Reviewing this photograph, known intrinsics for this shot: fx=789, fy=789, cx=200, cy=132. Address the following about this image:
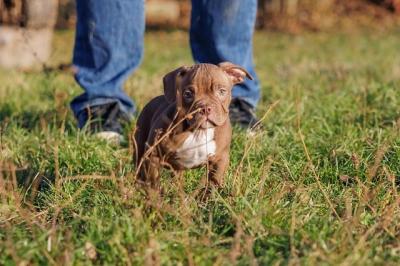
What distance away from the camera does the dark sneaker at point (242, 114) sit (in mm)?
4594

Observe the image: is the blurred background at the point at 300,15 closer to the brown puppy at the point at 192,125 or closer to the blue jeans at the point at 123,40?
the blue jeans at the point at 123,40

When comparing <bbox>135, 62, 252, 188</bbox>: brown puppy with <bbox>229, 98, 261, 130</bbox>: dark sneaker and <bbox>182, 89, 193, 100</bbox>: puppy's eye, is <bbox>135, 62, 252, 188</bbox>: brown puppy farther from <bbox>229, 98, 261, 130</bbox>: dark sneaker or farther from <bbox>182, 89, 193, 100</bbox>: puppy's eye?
<bbox>229, 98, 261, 130</bbox>: dark sneaker

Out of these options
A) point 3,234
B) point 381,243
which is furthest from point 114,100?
point 381,243

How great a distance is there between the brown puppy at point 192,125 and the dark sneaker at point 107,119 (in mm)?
1172

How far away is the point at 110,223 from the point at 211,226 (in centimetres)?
36

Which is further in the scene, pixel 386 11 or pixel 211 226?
pixel 386 11

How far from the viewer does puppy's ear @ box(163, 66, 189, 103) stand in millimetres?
3113

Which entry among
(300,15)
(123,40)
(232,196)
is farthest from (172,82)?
(300,15)

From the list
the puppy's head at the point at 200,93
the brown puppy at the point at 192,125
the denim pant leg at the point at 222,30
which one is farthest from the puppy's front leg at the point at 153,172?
the denim pant leg at the point at 222,30

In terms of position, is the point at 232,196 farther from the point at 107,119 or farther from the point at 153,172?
the point at 107,119

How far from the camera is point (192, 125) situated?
3064 millimetres

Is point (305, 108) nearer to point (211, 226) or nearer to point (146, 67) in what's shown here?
point (211, 226)

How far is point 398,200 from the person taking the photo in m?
2.90

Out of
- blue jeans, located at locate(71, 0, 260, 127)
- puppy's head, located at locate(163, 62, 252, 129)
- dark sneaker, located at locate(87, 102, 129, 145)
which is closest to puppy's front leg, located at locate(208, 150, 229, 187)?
puppy's head, located at locate(163, 62, 252, 129)
